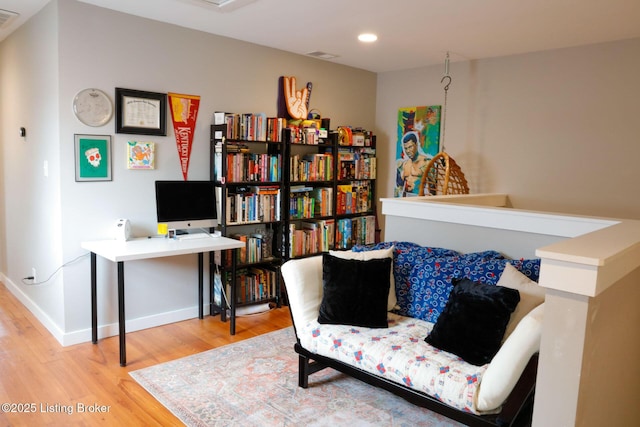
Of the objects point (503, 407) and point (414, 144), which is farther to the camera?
point (414, 144)

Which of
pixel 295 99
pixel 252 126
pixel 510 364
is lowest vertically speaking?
pixel 510 364

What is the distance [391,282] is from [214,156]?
1.93m

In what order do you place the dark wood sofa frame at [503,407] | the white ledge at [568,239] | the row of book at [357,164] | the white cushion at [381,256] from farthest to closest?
the row of book at [357,164] < the white cushion at [381,256] < the dark wood sofa frame at [503,407] < the white ledge at [568,239]

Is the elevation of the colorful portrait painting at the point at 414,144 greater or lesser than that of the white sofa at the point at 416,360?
greater

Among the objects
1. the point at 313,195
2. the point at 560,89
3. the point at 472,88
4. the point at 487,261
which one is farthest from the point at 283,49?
the point at 487,261

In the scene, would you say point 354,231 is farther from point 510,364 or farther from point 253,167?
point 510,364

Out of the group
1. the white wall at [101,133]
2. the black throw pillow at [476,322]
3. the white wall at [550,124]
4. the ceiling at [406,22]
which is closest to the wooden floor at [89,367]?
the white wall at [101,133]

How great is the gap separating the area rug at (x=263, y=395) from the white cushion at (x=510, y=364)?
62 centimetres

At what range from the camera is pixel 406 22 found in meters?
3.43

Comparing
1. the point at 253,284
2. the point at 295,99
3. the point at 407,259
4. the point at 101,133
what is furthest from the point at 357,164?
the point at 101,133

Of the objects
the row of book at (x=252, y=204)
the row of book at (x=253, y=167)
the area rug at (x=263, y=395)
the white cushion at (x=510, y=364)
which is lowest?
the area rug at (x=263, y=395)

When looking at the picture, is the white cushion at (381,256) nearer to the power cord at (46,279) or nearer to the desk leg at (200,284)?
the desk leg at (200,284)

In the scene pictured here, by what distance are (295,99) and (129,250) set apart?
2211 mm

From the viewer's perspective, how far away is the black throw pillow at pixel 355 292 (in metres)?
2.69
